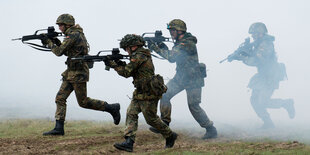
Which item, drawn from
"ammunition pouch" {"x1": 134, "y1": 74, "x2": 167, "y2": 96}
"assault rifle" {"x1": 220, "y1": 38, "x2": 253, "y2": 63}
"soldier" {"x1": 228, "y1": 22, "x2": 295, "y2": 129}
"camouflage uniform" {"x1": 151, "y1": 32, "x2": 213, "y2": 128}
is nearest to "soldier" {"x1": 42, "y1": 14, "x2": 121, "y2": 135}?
"camouflage uniform" {"x1": 151, "y1": 32, "x2": 213, "y2": 128}

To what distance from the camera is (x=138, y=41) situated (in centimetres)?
721

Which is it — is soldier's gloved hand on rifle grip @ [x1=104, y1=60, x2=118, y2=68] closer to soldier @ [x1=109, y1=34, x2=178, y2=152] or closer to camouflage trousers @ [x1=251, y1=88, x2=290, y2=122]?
soldier @ [x1=109, y1=34, x2=178, y2=152]

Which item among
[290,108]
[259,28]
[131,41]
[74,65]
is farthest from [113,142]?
[290,108]

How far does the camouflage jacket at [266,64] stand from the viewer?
453 inches

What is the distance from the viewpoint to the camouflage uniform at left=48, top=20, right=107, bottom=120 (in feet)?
28.5

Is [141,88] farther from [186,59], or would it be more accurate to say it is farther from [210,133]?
[210,133]

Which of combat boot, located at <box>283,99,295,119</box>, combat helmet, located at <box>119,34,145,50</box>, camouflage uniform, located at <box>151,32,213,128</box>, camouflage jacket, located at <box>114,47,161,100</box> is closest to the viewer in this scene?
camouflage jacket, located at <box>114,47,161,100</box>

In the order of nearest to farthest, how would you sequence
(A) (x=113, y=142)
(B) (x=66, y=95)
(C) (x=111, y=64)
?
(C) (x=111, y=64), (A) (x=113, y=142), (B) (x=66, y=95)

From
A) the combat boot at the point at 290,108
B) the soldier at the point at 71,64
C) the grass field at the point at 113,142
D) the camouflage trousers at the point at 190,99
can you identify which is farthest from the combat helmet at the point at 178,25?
the combat boot at the point at 290,108

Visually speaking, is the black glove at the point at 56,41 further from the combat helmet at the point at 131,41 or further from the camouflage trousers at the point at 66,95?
the combat helmet at the point at 131,41

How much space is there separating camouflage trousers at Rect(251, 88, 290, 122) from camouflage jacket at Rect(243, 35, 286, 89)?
156mm

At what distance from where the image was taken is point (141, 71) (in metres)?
7.19

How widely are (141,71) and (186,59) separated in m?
2.33

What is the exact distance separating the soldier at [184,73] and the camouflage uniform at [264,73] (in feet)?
8.47
